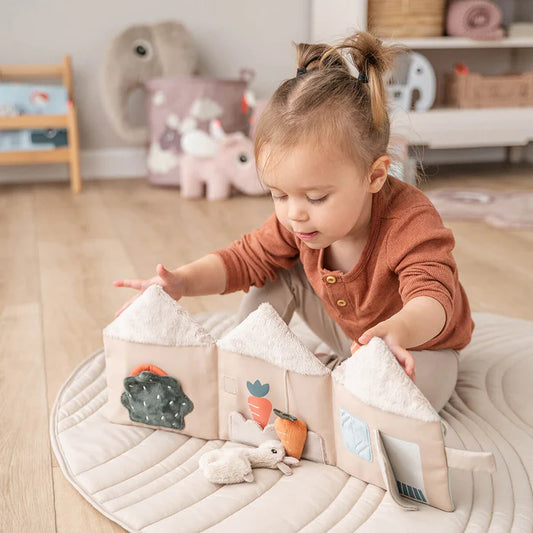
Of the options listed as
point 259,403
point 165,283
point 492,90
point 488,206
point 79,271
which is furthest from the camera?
point 492,90

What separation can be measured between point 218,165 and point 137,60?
503 mm

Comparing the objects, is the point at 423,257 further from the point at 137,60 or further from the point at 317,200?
the point at 137,60

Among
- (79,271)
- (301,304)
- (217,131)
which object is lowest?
(79,271)

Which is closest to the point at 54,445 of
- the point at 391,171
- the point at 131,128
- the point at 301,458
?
the point at 301,458

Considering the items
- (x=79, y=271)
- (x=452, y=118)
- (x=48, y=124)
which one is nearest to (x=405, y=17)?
(x=452, y=118)

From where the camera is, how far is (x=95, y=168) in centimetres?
264

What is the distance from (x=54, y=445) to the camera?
87 cm

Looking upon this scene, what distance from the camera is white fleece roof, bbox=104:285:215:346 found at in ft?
2.76

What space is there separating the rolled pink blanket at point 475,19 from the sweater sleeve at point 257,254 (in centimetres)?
163

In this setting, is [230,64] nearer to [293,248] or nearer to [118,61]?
[118,61]

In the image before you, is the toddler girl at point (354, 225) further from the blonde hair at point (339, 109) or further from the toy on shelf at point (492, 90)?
the toy on shelf at point (492, 90)

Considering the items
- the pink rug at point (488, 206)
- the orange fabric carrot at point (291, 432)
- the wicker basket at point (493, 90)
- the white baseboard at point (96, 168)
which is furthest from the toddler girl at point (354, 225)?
the white baseboard at point (96, 168)

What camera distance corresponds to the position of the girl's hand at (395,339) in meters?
0.72

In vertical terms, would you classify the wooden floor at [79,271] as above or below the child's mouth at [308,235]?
below
